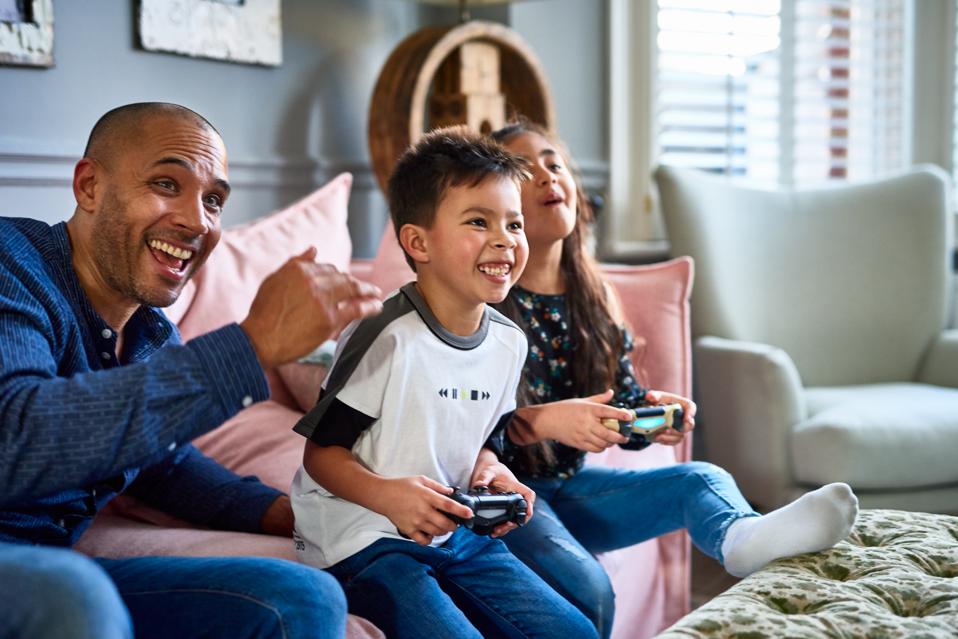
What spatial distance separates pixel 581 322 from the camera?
5.70 ft

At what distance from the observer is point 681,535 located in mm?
2008

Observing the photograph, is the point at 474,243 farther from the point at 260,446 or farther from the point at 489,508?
the point at 260,446

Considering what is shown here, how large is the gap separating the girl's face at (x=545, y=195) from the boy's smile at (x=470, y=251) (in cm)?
29

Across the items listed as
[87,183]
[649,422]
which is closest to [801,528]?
[649,422]

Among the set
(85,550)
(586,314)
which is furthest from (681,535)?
(85,550)

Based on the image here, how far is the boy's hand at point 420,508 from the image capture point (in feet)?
3.83

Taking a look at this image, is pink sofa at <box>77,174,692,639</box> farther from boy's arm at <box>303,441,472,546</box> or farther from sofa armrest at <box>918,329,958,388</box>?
sofa armrest at <box>918,329,958,388</box>

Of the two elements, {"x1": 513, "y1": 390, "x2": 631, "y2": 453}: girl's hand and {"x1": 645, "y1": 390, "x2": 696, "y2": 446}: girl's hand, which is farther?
{"x1": 645, "y1": 390, "x2": 696, "y2": 446}: girl's hand

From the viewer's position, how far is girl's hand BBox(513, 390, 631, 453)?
4.72ft

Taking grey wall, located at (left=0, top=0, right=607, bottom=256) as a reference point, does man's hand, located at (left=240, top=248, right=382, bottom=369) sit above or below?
below

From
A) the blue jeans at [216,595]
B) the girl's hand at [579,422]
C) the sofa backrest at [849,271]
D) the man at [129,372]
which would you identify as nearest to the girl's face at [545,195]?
the girl's hand at [579,422]

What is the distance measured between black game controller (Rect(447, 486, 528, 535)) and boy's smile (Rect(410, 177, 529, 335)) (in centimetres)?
26

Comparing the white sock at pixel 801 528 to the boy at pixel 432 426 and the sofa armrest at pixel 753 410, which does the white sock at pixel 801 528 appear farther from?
the sofa armrest at pixel 753 410

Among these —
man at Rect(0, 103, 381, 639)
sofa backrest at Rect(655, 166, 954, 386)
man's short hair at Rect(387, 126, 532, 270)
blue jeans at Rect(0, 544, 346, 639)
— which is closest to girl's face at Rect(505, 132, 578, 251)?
man's short hair at Rect(387, 126, 532, 270)
